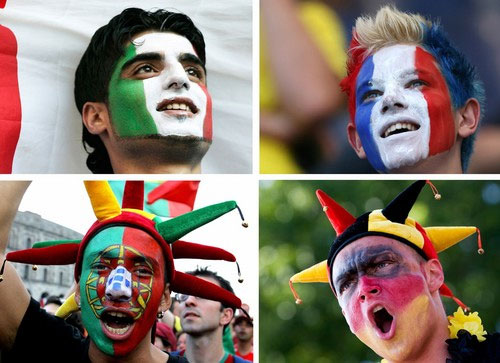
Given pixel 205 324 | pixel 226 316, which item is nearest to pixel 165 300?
pixel 205 324

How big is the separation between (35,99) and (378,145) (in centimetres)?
163

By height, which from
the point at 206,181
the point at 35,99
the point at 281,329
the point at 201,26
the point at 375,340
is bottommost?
the point at 375,340

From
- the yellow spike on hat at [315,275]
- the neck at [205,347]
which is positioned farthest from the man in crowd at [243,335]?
the yellow spike on hat at [315,275]

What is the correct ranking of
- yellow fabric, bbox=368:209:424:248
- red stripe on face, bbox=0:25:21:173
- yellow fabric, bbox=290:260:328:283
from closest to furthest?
yellow fabric, bbox=368:209:424:248 < yellow fabric, bbox=290:260:328:283 < red stripe on face, bbox=0:25:21:173

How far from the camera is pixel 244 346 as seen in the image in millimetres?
5594

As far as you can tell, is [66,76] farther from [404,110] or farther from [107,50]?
[404,110]

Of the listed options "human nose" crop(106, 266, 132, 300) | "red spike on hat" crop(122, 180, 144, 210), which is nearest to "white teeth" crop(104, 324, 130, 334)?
"human nose" crop(106, 266, 132, 300)

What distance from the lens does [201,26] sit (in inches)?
211

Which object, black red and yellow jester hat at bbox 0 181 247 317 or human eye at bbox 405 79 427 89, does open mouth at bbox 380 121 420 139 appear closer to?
human eye at bbox 405 79 427 89

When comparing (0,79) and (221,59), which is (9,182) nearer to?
(0,79)

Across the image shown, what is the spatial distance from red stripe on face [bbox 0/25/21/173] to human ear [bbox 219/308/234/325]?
3.99ft

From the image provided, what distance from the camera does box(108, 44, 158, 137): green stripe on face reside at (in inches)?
200

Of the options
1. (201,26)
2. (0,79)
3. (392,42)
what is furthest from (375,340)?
(0,79)

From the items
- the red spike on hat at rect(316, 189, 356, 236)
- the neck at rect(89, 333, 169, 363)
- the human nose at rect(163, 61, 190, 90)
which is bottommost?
the neck at rect(89, 333, 169, 363)
